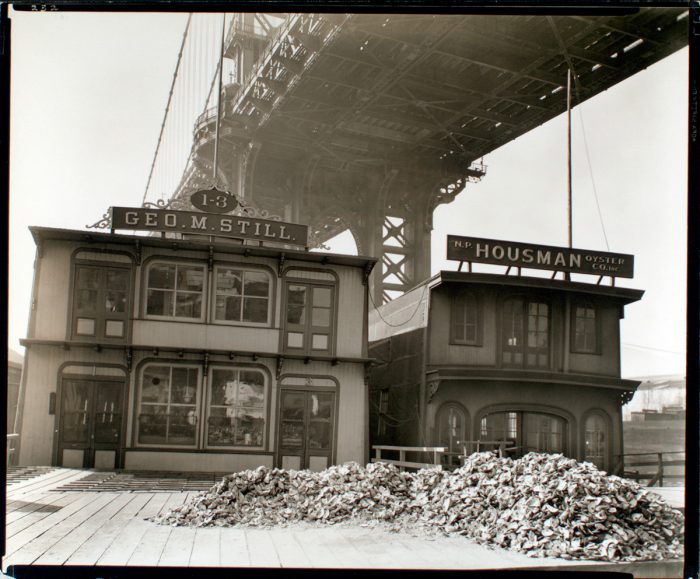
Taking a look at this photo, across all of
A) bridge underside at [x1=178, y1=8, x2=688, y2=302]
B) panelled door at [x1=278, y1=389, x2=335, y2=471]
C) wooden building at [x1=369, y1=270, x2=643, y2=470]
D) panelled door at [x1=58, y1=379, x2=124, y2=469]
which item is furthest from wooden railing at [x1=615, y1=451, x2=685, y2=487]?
panelled door at [x1=58, y1=379, x2=124, y2=469]

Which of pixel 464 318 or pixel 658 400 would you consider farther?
pixel 464 318

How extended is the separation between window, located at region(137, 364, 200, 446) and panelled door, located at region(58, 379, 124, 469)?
1.08ft

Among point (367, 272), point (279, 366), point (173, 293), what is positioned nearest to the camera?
point (173, 293)

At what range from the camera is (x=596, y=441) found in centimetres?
1221

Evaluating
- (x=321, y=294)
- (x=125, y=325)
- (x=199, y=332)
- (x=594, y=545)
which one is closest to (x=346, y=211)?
(x=321, y=294)

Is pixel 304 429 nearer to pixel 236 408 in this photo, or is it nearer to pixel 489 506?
pixel 236 408

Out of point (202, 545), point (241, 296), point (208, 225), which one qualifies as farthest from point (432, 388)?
point (202, 545)

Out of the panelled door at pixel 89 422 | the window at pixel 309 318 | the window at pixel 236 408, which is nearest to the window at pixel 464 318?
the window at pixel 309 318

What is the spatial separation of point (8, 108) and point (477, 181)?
16.9 ft

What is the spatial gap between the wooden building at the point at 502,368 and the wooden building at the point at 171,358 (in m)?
3.74

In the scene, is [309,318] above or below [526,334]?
above

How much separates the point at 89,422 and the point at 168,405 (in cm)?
129

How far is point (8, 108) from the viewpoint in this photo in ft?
16.7

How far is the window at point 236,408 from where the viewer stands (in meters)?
9.16
